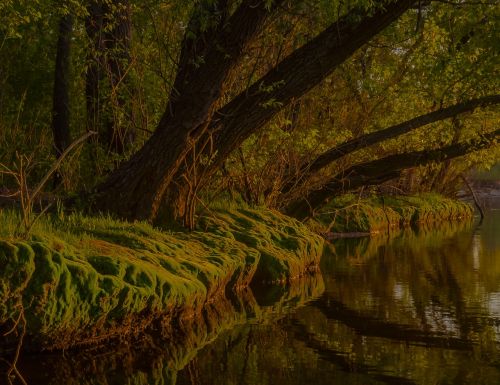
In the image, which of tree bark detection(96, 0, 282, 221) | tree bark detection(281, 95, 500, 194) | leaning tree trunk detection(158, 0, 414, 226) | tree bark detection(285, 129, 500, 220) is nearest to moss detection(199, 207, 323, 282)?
Answer: leaning tree trunk detection(158, 0, 414, 226)

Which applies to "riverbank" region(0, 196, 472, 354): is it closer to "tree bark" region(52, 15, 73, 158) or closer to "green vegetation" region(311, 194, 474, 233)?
"tree bark" region(52, 15, 73, 158)

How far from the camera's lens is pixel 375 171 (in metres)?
21.9

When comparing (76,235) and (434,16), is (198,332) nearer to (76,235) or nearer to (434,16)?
(76,235)

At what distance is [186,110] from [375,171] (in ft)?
32.9

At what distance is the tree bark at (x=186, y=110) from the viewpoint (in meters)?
12.5

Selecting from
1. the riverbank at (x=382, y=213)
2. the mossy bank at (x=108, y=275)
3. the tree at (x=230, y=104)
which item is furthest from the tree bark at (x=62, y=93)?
Result: the riverbank at (x=382, y=213)

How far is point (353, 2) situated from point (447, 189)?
35382 millimetres

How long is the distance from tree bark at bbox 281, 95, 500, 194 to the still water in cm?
325

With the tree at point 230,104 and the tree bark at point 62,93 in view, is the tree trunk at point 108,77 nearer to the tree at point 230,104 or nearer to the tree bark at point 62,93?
the tree bark at point 62,93

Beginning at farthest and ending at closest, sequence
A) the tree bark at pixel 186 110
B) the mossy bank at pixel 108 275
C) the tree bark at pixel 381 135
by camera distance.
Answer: the tree bark at pixel 381 135, the tree bark at pixel 186 110, the mossy bank at pixel 108 275

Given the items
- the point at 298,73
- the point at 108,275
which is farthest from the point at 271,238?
the point at 108,275

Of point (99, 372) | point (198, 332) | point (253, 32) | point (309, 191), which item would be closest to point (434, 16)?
point (309, 191)

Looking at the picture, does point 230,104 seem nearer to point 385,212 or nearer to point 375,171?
point 375,171

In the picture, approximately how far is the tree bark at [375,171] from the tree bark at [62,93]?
23.0 ft
